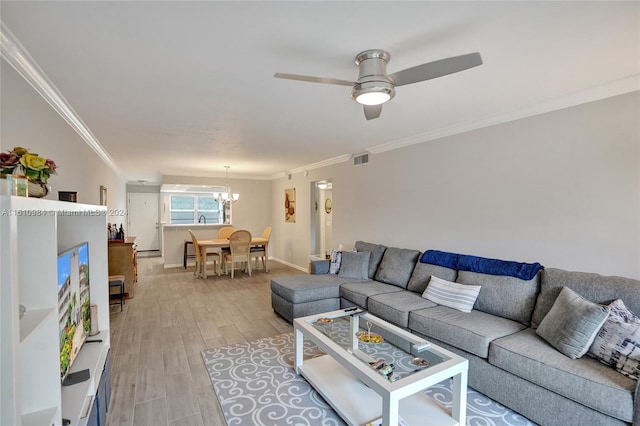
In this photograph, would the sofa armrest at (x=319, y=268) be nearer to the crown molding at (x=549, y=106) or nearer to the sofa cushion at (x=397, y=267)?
the sofa cushion at (x=397, y=267)

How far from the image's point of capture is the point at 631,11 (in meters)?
1.48

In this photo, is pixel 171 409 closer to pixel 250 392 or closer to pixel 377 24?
pixel 250 392

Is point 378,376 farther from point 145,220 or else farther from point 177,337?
point 145,220

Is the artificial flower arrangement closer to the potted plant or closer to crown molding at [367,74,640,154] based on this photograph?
the potted plant

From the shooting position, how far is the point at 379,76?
1766 millimetres

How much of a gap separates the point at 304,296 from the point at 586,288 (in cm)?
259

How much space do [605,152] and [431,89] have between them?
150 centimetres

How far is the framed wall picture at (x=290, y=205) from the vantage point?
23.4ft

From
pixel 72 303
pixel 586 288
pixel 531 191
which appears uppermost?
pixel 531 191

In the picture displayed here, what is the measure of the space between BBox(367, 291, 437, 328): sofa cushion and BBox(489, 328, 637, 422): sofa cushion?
786 mm

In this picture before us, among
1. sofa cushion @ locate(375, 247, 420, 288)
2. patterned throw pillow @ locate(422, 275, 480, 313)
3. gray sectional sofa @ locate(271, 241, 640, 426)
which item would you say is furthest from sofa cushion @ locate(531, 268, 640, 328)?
sofa cushion @ locate(375, 247, 420, 288)

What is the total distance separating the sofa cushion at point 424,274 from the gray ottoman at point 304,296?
913mm

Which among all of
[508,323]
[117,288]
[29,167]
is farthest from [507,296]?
[117,288]

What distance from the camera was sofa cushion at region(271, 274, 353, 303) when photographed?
3533 mm
